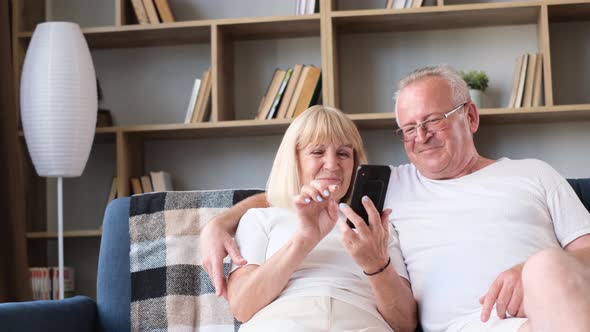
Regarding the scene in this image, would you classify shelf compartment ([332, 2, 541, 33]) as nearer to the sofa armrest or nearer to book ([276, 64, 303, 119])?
book ([276, 64, 303, 119])

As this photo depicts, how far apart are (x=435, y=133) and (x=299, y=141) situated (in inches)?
14.5

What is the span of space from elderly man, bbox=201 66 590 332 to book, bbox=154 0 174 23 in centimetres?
158

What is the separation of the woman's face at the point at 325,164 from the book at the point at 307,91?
133 centimetres

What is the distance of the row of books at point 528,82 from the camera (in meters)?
3.21

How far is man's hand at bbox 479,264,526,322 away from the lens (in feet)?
5.03

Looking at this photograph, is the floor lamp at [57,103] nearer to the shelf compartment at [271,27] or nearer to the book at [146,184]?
the book at [146,184]

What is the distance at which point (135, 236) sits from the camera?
209cm

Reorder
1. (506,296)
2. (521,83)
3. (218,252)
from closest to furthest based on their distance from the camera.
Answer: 1. (506,296)
2. (218,252)
3. (521,83)

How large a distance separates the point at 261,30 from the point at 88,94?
773 millimetres

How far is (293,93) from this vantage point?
3297 mm

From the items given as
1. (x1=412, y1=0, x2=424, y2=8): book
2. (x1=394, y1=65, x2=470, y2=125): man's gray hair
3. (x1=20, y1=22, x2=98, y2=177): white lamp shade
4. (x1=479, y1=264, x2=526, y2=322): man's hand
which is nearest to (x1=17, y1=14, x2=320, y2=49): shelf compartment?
(x1=20, y1=22, x2=98, y2=177): white lamp shade

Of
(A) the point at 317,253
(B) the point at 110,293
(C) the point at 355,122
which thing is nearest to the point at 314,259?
(A) the point at 317,253

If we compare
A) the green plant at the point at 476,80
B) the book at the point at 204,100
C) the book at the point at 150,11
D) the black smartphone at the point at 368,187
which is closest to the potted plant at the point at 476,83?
the green plant at the point at 476,80

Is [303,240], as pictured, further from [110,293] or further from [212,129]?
[212,129]
